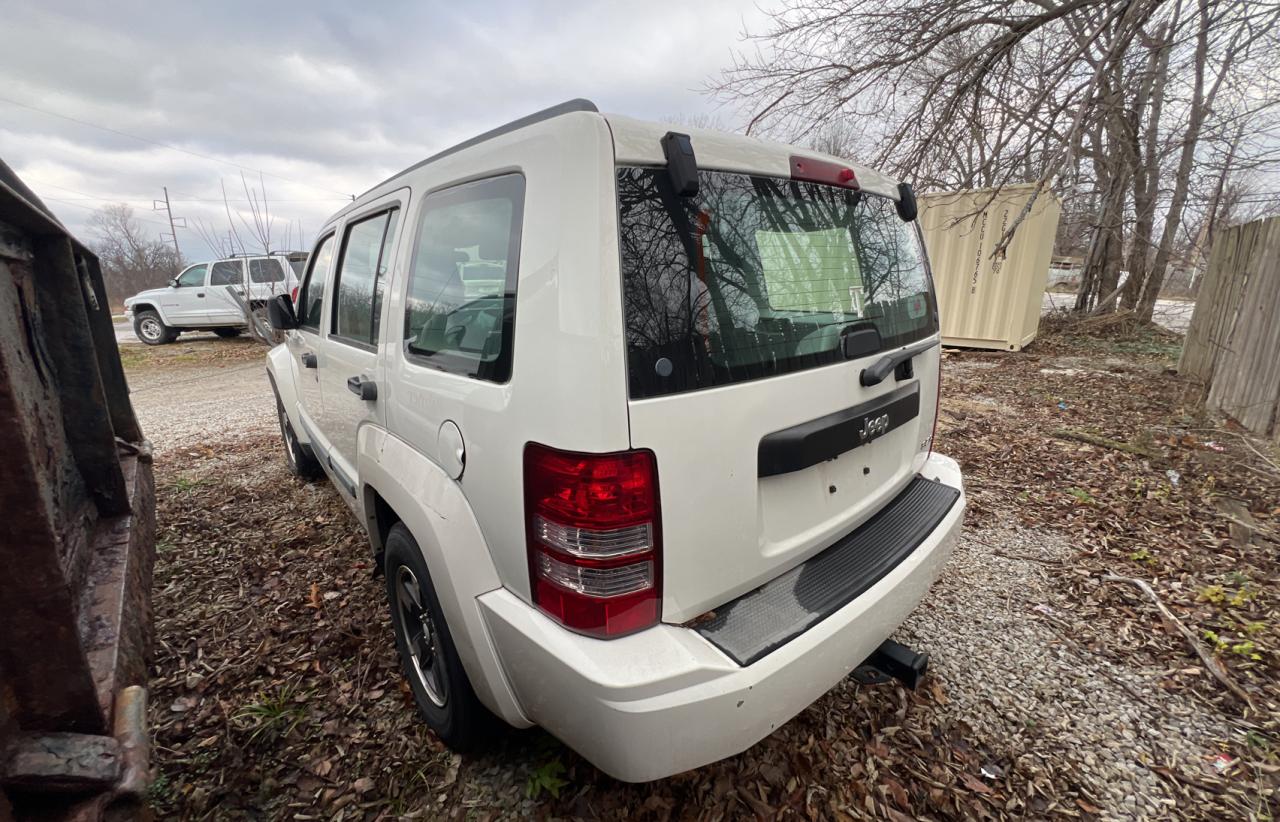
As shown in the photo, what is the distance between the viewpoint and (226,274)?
13.1 metres

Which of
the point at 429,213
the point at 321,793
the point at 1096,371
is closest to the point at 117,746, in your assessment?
the point at 321,793

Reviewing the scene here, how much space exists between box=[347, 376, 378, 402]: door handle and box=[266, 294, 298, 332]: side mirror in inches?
53.2

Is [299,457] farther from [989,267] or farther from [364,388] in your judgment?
[989,267]

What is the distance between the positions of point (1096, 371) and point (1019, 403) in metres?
2.59

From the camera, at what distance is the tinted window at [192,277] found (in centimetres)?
1341

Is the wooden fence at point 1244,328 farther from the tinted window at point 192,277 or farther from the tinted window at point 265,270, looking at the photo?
the tinted window at point 192,277

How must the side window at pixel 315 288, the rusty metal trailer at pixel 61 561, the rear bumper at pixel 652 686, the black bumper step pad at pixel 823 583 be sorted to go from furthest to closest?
the side window at pixel 315 288 → the black bumper step pad at pixel 823 583 → the rear bumper at pixel 652 686 → the rusty metal trailer at pixel 61 561

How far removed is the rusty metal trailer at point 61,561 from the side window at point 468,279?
0.88 m

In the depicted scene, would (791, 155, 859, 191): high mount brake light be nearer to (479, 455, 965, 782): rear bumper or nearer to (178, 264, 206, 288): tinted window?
(479, 455, 965, 782): rear bumper

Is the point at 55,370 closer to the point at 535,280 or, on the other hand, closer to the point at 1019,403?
the point at 535,280

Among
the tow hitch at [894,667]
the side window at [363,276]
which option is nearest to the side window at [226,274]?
the side window at [363,276]

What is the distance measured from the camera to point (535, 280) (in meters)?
1.36

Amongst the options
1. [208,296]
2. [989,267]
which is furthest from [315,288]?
[208,296]

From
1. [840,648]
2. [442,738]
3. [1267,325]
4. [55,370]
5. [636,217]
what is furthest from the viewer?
[1267,325]
